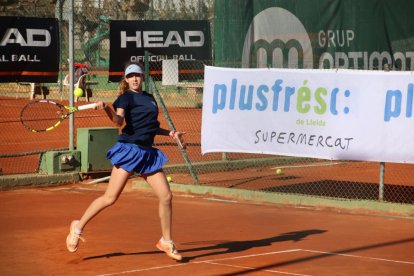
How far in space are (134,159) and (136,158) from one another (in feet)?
0.07

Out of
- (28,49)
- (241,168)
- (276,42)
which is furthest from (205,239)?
(276,42)

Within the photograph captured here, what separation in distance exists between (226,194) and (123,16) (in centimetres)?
2189

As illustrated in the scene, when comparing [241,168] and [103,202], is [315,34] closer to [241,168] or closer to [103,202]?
[241,168]

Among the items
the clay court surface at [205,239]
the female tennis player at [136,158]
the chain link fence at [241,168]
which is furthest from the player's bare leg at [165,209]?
the chain link fence at [241,168]

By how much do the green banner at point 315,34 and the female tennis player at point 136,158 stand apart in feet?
26.1

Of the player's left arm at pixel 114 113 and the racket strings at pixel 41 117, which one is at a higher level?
the player's left arm at pixel 114 113

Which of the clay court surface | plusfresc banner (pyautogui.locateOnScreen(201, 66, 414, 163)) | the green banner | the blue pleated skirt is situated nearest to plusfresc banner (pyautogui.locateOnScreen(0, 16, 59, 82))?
the clay court surface

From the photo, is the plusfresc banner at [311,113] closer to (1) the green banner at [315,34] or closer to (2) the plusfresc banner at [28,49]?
(1) the green banner at [315,34]

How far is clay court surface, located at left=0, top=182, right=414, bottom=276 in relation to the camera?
993 centimetres

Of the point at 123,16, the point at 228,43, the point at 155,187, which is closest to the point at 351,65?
the point at 228,43

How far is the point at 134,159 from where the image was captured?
1001 centimetres

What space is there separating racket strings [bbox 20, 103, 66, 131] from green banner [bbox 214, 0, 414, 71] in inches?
Answer: 291

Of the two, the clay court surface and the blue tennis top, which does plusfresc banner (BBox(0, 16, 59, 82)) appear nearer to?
the clay court surface

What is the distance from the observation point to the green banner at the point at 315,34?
59.5 ft
